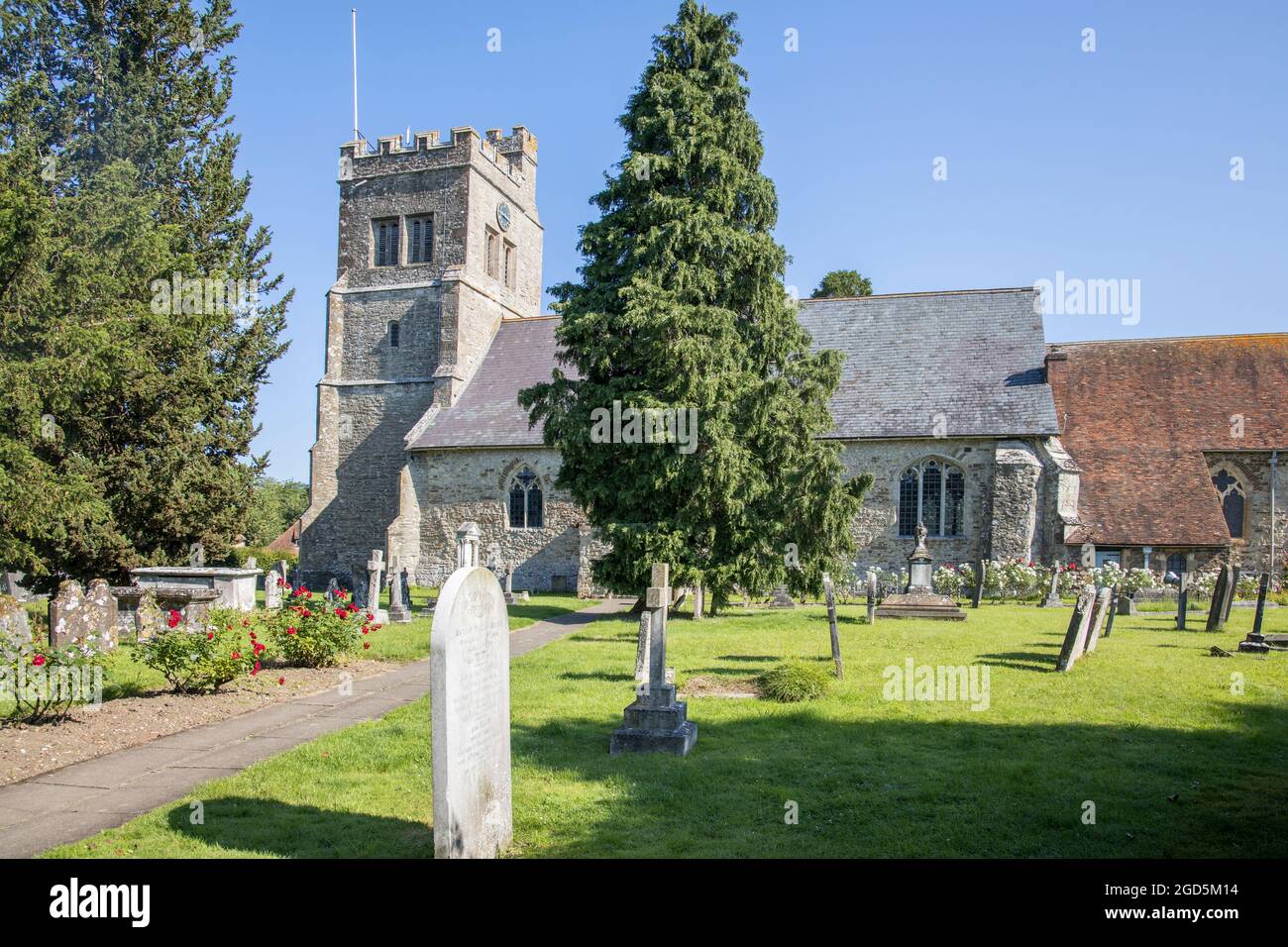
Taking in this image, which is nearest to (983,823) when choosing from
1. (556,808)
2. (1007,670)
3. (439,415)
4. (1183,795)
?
(1183,795)

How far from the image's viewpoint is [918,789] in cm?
628

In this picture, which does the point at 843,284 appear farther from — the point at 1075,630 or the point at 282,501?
the point at 282,501

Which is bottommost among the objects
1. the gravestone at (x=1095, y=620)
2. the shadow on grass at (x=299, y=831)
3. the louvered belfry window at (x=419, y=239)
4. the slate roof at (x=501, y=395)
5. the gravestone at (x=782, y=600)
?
the gravestone at (x=782, y=600)

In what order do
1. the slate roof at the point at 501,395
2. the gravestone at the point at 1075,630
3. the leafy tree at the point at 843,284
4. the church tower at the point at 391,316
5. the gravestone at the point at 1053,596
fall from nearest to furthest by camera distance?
1. the gravestone at the point at 1075,630
2. the gravestone at the point at 1053,596
3. the slate roof at the point at 501,395
4. the church tower at the point at 391,316
5. the leafy tree at the point at 843,284

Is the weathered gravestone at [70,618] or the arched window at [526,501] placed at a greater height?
the arched window at [526,501]

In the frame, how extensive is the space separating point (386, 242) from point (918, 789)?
3166 centimetres

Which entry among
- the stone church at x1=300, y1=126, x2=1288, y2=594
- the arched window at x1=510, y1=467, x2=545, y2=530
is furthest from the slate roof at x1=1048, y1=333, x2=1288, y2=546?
the arched window at x1=510, y1=467, x2=545, y2=530

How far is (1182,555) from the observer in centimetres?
2308

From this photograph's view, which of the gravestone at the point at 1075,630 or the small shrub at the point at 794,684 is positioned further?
the gravestone at the point at 1075,630

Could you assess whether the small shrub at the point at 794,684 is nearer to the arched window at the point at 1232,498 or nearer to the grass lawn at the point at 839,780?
the grass lawn at the point at 839,780

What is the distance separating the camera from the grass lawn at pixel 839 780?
5332 mm

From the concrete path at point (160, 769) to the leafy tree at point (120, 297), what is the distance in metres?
5.02

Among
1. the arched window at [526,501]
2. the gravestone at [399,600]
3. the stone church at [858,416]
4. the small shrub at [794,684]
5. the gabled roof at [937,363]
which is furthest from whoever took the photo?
the arched window at [526,501]

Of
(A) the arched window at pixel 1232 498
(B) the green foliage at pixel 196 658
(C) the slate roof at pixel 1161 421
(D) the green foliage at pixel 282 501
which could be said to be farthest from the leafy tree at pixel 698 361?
(D) the green foliage at pixel 282 501
